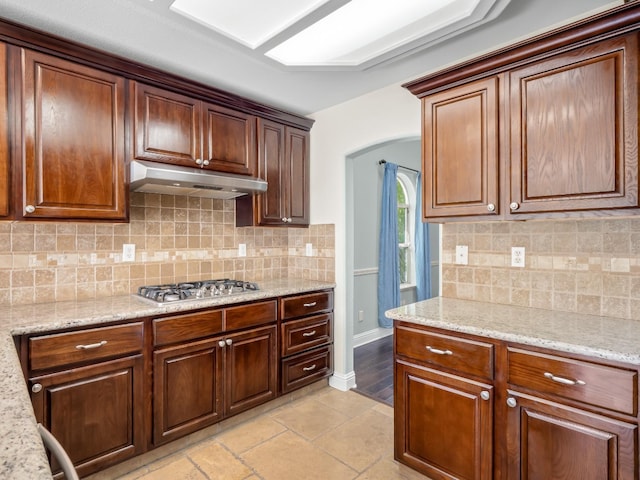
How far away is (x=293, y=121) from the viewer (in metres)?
3.29

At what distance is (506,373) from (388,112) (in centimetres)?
205

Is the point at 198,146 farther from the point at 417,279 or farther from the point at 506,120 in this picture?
the point at 417,279

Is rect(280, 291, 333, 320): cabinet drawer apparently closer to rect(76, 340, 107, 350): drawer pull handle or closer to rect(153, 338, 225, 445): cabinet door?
rect(153, 338, 225, 445): cabinet door

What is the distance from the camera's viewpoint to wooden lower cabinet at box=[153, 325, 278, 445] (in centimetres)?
216

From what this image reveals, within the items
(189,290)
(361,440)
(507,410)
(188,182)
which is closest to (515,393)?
(507,410)

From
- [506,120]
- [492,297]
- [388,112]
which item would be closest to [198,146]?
[388,112]

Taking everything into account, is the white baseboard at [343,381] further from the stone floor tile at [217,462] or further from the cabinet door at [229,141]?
the cabinet door at [229,141]

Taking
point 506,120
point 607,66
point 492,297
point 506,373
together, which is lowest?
point 506,373

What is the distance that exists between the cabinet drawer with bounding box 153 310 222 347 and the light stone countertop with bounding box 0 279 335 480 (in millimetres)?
61

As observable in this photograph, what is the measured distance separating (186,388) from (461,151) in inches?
87.2

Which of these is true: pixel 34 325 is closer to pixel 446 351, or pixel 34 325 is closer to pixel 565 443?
pixel 446 351

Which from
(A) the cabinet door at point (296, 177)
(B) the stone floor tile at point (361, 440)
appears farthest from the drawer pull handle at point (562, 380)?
(A) the cabinet door at point (296, 177)

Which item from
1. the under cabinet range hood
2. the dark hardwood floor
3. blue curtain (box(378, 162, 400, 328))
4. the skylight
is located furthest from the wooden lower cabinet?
blue curtain (box(378, 162, 400, 328))

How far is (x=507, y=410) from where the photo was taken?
161 cm
